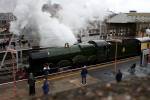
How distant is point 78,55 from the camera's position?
20625 millimetres

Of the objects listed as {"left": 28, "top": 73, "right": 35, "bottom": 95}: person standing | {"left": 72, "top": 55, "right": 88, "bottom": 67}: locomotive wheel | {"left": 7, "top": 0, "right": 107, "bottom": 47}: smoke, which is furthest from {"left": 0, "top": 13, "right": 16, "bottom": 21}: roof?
{"left": 28, "top": 73, "right": 35, "bottom": 95}: person standing

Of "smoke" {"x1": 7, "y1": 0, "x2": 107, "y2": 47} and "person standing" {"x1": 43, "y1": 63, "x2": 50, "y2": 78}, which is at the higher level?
"smoke" {"x1": 7, "y1": 0, "x2": 107, "y2": 47}

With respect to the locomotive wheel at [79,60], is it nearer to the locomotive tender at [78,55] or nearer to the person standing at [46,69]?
the locomotive tender at [78,55]

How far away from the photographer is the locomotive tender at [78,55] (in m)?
18.3

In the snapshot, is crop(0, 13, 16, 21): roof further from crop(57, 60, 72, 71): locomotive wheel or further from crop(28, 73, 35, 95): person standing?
crop(28, 73, 35, 95): person standing

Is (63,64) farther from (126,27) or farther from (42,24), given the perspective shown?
(126,27)

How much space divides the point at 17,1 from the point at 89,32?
9.99m

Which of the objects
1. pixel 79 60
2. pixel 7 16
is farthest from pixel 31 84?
pixel 7 16

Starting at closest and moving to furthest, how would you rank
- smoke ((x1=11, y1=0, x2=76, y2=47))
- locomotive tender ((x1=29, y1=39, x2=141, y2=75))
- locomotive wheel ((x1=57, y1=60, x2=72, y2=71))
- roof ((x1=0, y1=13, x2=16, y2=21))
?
locomotive tender ((x1=29, y1=39, x2=141, y2=75)) → locomotive wheel ((x1=57, y1=60, x2=72, y2=71)) → smoke ((x1=11, y1=0, x2=76, y2=47)) → roof ((x1=0, y1=13, x2=16, y2=21))

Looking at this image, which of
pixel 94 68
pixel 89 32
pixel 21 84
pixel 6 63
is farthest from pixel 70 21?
pixel 21 84

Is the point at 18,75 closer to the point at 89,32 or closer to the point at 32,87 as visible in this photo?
the point at 32,87

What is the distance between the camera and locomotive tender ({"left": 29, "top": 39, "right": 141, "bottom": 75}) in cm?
1834

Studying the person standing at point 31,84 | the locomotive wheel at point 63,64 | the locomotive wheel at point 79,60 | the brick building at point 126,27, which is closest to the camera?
the person standing at point 31,84

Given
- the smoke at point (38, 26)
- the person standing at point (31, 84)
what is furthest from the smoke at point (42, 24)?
the person standing at point (31, 84)
